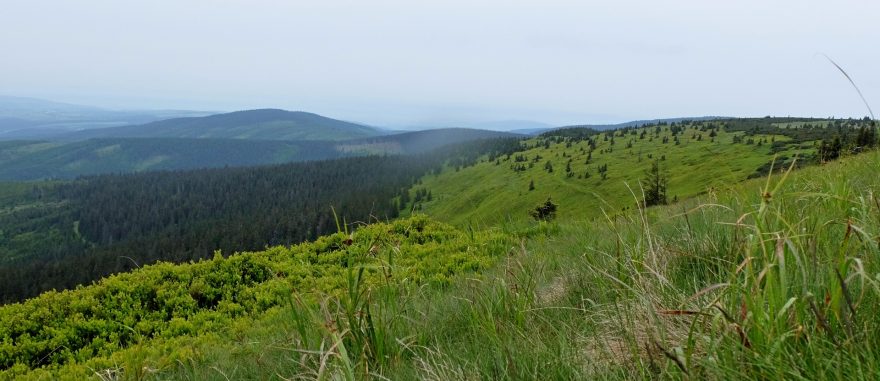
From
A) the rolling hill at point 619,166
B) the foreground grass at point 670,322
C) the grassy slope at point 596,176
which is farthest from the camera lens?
the grassy slope at point 596,176

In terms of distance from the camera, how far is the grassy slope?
71625 millimetres

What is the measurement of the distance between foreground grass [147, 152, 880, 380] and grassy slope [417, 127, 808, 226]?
47932mm

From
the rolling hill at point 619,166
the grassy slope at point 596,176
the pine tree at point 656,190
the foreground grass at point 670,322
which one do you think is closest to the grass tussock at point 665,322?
the foreground grass at point 670,322

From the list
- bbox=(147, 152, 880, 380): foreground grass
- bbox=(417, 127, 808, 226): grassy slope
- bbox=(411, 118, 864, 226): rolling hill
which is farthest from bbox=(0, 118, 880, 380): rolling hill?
bbox=(411, 118, 864, 226): rolling hill

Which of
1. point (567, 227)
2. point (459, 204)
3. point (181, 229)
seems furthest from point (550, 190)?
point (181, 229)

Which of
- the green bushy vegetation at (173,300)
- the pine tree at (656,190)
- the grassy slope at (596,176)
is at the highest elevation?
the pine tree at (656,190)

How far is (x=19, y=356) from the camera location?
7.70 m

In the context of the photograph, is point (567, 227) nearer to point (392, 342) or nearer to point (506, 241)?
point (506, 241)

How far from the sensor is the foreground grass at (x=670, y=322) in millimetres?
1742

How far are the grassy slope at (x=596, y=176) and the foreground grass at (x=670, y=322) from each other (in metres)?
47.9

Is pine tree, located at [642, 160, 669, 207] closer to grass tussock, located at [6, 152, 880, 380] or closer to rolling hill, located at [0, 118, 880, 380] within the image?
rolling hill, located at [0, 118, 880, 380]

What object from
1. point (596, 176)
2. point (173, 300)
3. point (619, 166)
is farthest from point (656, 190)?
point (619, 166)

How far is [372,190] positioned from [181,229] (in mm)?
69945

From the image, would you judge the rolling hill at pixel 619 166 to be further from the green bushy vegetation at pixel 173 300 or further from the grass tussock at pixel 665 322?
the grass tussock at pixel 665 322
